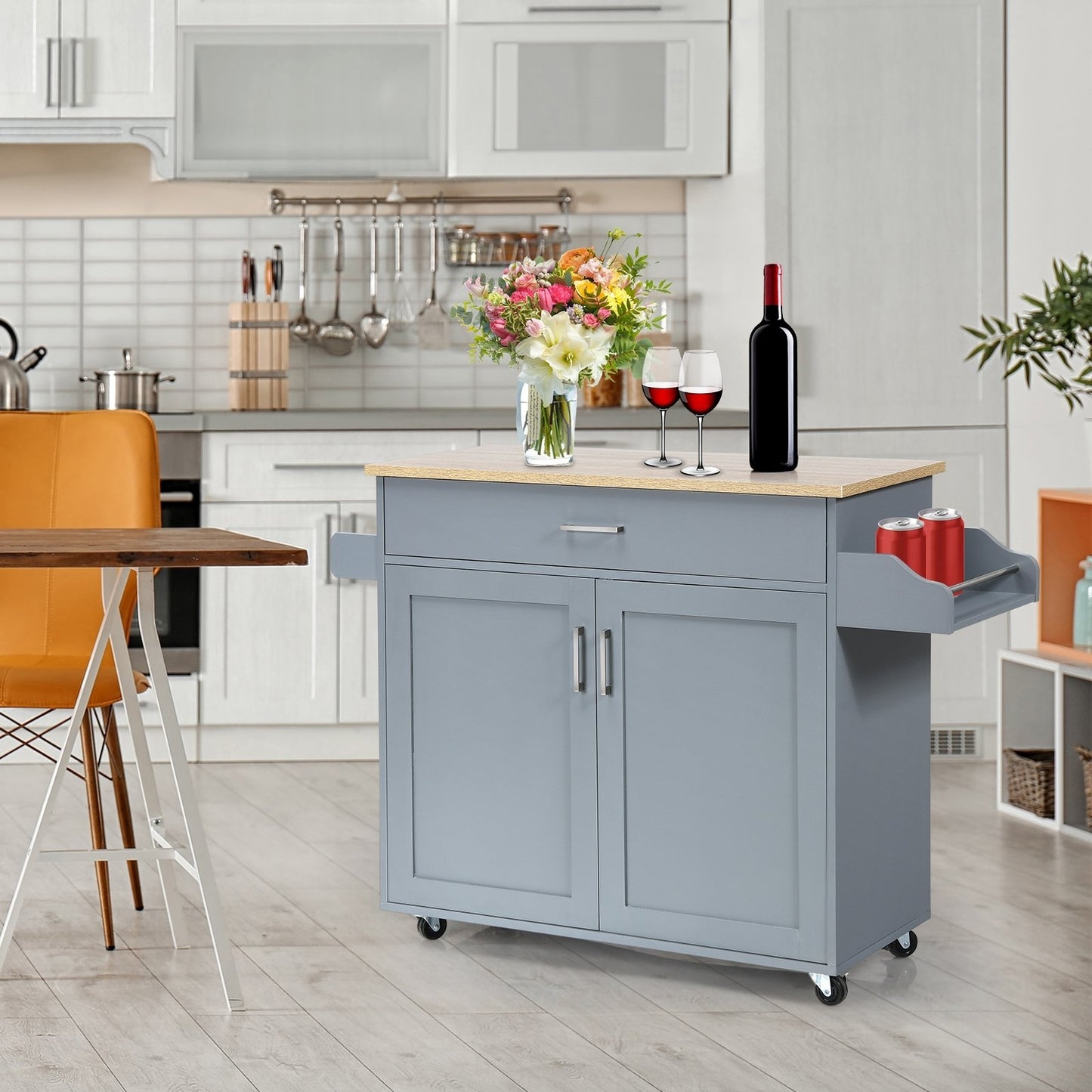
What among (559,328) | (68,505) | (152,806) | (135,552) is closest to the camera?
(135,552)

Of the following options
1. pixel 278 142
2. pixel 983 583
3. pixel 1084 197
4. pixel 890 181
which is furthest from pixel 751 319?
pixel 983 583

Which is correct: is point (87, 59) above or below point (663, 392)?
above

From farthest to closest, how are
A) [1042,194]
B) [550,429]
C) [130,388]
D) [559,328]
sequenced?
1. [130,388]
2. [1042,194]
3. [550,429]
4. [559,328]

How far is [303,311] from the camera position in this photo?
483 cm

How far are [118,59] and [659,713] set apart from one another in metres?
2.77

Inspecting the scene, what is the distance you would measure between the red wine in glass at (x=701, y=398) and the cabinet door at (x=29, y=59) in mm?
2539

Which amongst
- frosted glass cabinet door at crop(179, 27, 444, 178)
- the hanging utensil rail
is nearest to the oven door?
frosted glass cabinet door at crop(179, 27, 444, 178)

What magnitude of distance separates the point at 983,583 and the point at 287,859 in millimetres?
1676

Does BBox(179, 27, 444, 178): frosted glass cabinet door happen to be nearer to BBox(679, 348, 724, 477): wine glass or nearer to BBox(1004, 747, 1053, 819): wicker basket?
BBox(679, 348, 724, 477): wine glass

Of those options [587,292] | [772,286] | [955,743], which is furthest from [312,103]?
[955,743]

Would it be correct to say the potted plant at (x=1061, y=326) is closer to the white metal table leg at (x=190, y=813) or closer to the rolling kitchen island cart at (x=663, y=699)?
the rolling kitchen island cart at (x=663, y=699)

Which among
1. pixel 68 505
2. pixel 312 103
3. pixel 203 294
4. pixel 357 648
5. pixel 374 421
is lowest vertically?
pixel 357 648

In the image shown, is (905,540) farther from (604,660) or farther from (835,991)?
(835,991)

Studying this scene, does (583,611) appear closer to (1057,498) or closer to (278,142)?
(1057,498)
